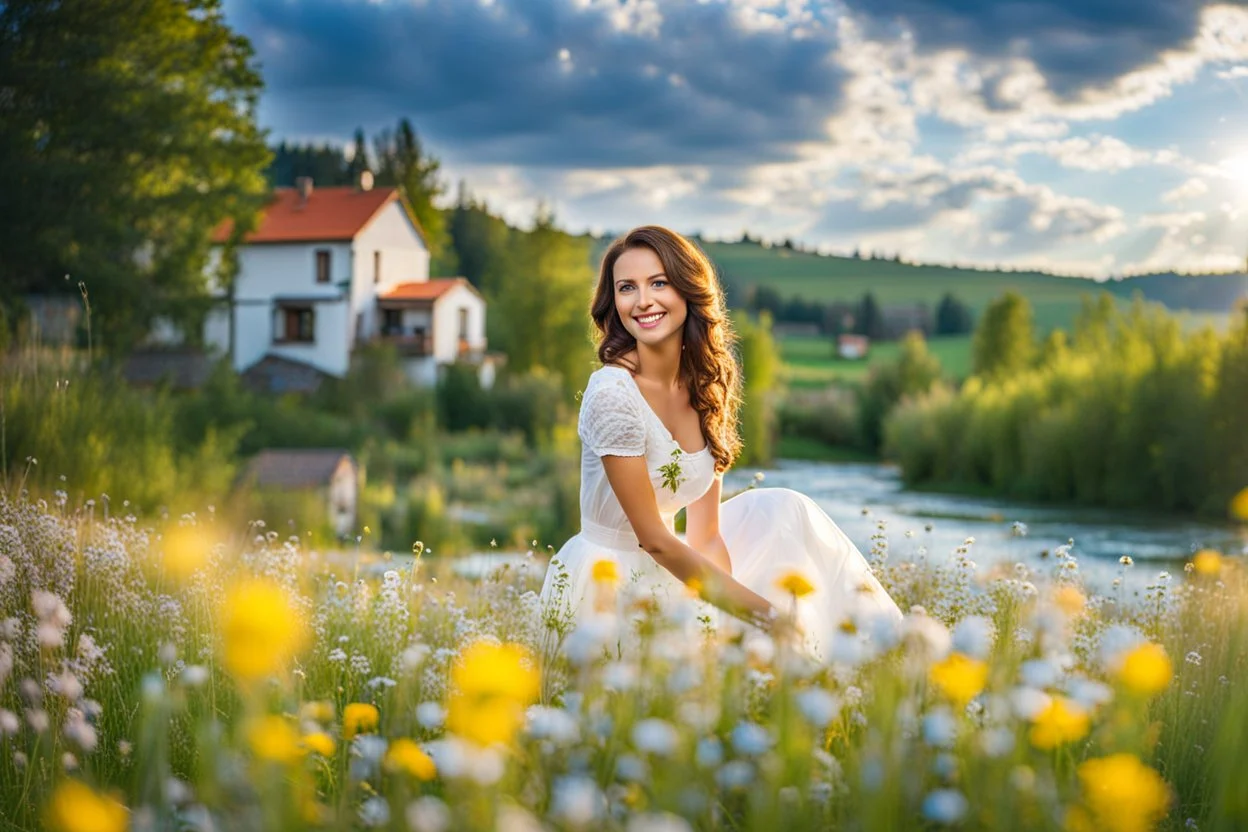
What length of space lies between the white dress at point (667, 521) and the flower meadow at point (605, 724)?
0.78ft

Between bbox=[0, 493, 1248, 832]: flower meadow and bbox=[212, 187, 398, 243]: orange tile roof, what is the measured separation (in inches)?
1514

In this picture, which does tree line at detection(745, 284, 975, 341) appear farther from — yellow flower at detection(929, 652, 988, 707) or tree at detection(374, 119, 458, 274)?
yellow flower at detection(929, 652, 988, 707)

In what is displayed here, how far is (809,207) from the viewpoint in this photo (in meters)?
42.3

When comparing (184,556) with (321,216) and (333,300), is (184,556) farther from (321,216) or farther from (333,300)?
(321,216)

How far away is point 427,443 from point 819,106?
14750mm

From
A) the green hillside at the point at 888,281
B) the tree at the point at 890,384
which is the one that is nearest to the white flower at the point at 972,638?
the tree at the point at 890,384

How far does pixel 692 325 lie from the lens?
416 cm

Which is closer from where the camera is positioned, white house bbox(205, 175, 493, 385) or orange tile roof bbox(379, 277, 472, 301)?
white house bbox(205, 175, 493, 385)

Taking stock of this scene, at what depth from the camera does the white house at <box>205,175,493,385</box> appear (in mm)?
40375

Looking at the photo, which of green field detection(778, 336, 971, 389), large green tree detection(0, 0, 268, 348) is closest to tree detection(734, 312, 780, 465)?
green field detection(778, 336, 971, 389)

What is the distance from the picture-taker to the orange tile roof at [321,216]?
40.6m

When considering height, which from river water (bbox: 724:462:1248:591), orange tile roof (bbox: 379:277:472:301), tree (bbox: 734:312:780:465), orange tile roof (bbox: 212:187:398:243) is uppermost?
orange tile roof (bbox: 212:187:398:243)

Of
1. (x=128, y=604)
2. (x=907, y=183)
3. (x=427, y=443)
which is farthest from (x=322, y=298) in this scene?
(x=128, y=604)

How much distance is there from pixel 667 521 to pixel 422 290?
39.8m
